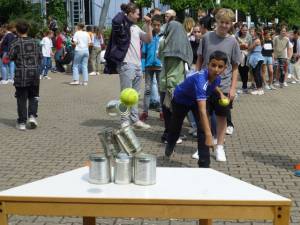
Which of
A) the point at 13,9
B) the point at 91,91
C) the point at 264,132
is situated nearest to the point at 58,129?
the point at 264,132

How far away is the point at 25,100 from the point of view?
30.2 feet

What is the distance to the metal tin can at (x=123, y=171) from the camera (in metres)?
3.22

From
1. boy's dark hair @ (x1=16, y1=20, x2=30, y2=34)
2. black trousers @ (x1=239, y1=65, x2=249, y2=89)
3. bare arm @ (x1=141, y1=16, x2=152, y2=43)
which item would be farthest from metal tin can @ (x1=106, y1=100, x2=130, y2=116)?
black trousers @ (x1=239, y1=65, x2=249, y2=89)

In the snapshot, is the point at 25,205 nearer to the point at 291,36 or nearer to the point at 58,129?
the point at 58,129

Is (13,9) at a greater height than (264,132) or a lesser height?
greater

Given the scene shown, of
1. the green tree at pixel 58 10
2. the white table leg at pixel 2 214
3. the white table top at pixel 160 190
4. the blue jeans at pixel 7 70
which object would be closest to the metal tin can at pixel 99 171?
the white table top at pixel 160 190

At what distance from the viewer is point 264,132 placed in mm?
9164

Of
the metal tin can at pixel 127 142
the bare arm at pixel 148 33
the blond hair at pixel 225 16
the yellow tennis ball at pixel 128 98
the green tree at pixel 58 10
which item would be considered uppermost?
the green tree at pixel 58 10

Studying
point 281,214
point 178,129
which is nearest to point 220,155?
point 178,129

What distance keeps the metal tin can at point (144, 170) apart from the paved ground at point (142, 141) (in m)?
1.61

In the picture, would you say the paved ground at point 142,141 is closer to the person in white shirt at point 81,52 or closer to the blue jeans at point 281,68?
the person in white shirt at point 81,52

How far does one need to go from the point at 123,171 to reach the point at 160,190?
0.82 ft

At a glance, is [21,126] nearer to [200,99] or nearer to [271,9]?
[200,99]

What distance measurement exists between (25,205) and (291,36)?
55.1 ft
